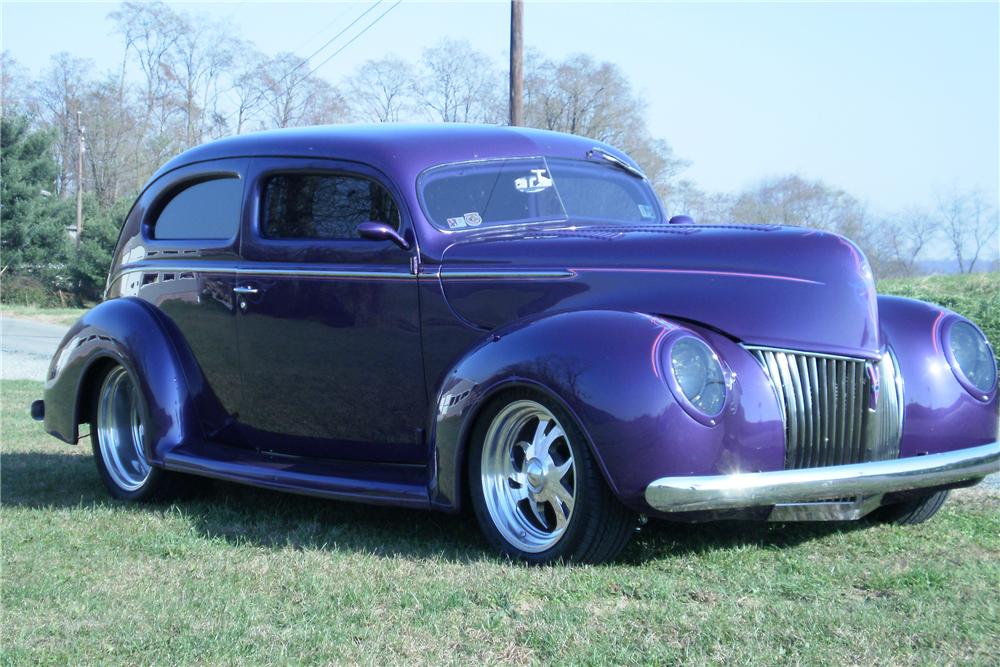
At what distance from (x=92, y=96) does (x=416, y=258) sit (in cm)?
5149

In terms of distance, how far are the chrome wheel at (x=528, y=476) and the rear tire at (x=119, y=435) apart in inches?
→ 101

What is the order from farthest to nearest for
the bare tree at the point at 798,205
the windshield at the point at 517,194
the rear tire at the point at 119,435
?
the bare tree at the point at 798,205
the rear tire at the point at 119,435
the windshield at the point at 517,194

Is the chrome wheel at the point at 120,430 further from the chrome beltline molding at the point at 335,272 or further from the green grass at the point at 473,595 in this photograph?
the green grass at the point at 473,595

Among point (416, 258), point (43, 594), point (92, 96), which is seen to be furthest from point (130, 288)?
point (92, 96)

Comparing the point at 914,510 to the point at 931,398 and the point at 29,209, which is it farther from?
the point at 29,209

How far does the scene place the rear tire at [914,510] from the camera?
4.76 m

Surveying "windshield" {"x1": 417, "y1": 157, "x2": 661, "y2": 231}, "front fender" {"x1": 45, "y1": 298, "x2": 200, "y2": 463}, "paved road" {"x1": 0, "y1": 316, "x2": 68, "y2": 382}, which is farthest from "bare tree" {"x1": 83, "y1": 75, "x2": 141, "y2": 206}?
"windshield" {"x1": 417, "y1": 157, "x2": 661, "y2": 231}

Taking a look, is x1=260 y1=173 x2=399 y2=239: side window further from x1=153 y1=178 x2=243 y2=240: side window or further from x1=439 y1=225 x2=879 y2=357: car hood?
x1=439 y1=225 x2=879 y2=357: car hood

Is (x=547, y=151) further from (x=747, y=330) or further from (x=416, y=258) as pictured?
(x=747, y=330)

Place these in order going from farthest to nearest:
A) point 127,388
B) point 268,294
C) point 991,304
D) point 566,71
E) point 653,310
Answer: point 566,71
point 991,304
point 127,388
point 268,294
point 653,310

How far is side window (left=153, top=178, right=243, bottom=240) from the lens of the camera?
582cm

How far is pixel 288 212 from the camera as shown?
556cm

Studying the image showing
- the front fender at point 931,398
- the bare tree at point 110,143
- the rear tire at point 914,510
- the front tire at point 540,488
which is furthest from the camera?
the bare tree at point 110,143

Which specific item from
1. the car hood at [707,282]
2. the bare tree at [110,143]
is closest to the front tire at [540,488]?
the car hood at [707,282]
